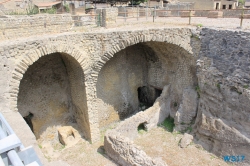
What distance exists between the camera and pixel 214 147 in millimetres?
8016

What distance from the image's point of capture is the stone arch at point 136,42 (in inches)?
308

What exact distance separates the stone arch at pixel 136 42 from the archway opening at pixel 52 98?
2.75 ft

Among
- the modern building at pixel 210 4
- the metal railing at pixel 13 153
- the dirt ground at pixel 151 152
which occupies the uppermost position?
the modern building at pixel 210 4

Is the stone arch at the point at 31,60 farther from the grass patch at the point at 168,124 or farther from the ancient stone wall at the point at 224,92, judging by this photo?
the grass patch at the point at 168,124

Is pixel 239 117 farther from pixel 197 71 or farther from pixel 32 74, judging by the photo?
pixel 32 74

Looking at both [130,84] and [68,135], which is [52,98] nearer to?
[68,135]

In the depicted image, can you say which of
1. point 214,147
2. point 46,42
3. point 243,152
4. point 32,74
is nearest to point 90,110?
point 32,74

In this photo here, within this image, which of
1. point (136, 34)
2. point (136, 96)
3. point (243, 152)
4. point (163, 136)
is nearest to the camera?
point (243, 152)

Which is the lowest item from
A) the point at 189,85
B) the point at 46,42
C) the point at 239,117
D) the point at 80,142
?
the point at 80,142

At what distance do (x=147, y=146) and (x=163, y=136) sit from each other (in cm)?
95

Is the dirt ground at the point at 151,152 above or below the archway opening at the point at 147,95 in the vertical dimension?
below

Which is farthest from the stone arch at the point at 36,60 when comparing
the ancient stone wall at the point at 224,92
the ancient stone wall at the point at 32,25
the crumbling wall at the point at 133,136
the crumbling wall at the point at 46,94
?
the ancient stone wall at the point at 224,92

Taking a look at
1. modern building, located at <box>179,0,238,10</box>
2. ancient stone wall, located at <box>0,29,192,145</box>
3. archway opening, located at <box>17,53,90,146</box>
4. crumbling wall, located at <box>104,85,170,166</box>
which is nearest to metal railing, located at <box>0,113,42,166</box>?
ancient stone wall, located at <box>0,29,192,145</box>

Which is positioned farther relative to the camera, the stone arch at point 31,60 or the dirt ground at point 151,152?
the dirt ground at point 151,152
